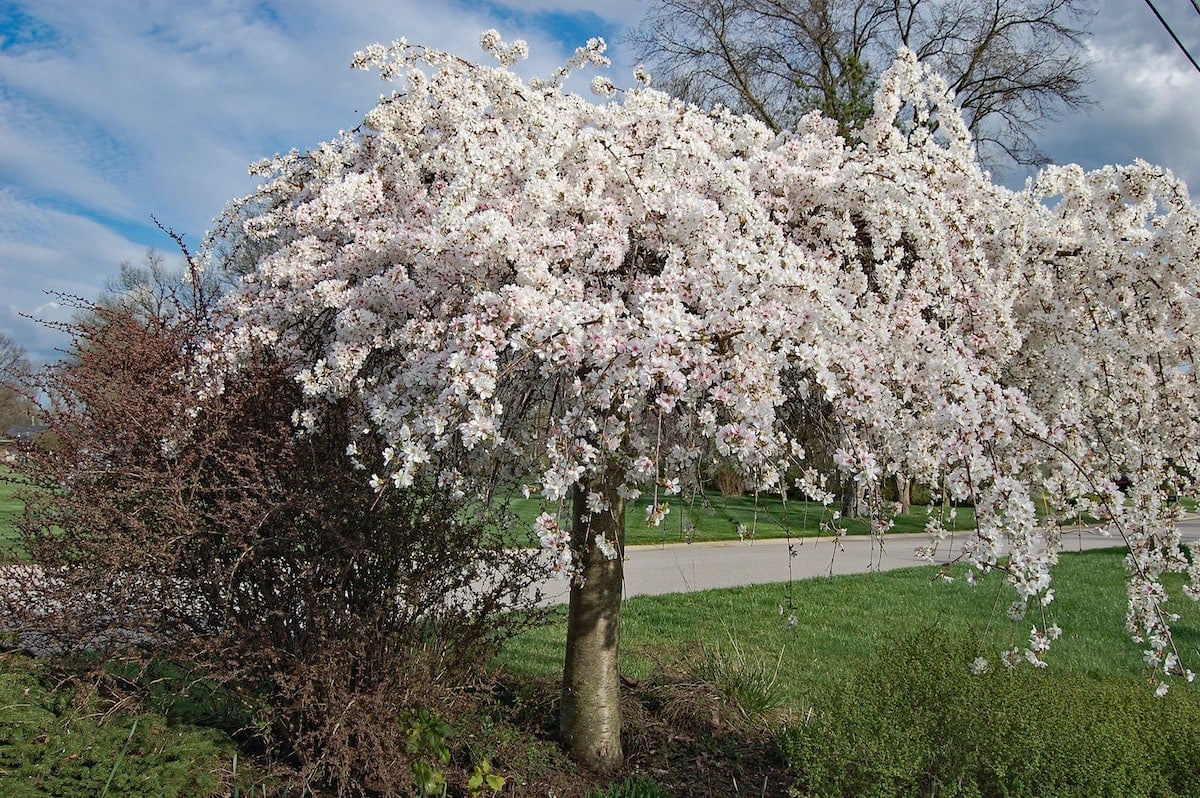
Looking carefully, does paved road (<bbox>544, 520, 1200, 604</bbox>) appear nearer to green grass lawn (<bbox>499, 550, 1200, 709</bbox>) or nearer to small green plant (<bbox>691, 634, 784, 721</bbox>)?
green grass lawn (<bbox>499, 550, 1200, 709</bbox>)

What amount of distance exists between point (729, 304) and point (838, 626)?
5.17 metres

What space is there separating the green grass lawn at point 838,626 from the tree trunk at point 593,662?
0.70 m

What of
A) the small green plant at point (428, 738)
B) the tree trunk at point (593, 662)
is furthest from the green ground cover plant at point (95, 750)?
the tree trunk at point (593, 662)

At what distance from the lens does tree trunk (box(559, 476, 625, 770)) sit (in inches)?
153

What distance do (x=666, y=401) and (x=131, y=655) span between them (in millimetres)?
2512

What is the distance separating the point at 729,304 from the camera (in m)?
2.77

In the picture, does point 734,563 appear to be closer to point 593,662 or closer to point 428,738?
point 593,662

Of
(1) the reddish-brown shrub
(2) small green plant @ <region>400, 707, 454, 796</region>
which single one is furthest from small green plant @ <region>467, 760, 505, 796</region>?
(1) the reddish-brown shrub

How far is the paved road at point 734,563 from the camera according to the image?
8.72 m

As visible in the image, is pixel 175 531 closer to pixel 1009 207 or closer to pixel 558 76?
pixel 558 76

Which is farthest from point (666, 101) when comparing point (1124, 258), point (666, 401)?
point (1124, 258)

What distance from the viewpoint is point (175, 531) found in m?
3.36

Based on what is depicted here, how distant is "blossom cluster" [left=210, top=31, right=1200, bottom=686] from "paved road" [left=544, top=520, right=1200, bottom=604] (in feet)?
13.9

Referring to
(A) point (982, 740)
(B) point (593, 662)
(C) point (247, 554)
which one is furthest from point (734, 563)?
(C) point (247, 554)
